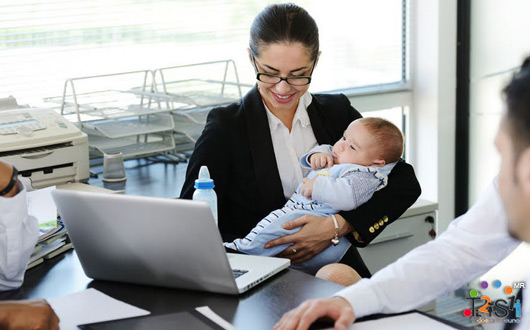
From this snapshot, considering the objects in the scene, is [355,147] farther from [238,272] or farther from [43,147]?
[43,147]

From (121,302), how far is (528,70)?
90cm

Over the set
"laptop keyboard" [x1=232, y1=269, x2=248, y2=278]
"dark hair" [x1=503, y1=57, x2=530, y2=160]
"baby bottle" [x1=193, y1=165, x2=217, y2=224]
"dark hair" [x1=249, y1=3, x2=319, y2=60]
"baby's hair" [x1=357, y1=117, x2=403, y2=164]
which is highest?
"dark hair" [x1=249, y1=3, x2=319, y2=60]

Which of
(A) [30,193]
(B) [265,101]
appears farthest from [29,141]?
(B) [265,101]

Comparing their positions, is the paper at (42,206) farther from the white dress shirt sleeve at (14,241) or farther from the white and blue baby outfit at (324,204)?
the white and blue baby outfit at (324,204)

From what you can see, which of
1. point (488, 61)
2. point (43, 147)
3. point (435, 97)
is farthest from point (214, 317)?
point (488, 61)

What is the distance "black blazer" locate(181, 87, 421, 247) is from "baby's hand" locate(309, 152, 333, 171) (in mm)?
113

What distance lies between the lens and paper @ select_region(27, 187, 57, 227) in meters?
1.96

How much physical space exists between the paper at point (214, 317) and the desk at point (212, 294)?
0.04ft

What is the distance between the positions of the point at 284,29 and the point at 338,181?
18.0 inches

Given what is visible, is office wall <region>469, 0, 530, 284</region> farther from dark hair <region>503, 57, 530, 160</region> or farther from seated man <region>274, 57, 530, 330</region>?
dark hair <region>503, 57, 530, 160</region>

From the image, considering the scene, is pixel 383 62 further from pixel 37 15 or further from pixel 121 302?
pixel 121 302

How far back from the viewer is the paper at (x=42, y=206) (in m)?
1.96

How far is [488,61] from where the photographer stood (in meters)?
4.20

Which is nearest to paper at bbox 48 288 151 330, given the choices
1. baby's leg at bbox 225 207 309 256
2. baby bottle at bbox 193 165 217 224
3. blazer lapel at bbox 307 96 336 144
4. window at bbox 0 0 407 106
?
baby bottle at bbox 193 165 217 224
